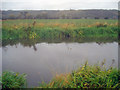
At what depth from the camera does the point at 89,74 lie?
3623 millimetres

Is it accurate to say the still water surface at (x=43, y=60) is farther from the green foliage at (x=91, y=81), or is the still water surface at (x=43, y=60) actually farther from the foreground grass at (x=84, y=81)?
the green foliage at (x=91, y=81)

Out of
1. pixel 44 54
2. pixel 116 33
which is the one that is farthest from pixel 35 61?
pixel 116 33

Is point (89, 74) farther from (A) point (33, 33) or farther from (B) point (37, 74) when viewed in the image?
(A) point (33, 33)

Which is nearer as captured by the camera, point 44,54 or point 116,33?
point 44,54

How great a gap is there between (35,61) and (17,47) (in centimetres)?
244

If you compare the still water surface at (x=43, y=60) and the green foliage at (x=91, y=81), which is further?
the still water surface at (x=43, y=60)

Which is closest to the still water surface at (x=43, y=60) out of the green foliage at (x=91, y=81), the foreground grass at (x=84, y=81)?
the foreground grass at (x=84, y=81)

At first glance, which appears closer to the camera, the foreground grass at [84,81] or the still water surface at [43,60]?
the foreground grass at [84,81]

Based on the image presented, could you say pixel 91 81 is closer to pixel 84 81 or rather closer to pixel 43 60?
pixel 84 81

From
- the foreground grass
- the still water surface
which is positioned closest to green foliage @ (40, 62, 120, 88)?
the foreground grass

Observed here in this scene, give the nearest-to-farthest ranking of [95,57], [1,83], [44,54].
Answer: [1,83]
[95,57]
[44,54]

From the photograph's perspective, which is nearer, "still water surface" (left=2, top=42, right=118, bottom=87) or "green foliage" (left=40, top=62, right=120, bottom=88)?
"green foliage" (left=40, top=62, right=120, bottom=88)

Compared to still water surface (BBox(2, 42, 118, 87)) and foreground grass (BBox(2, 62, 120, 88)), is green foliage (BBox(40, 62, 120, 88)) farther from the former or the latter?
still water surface (BBox(2, 42, 118, 87))

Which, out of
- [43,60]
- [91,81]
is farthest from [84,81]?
[43,60]
